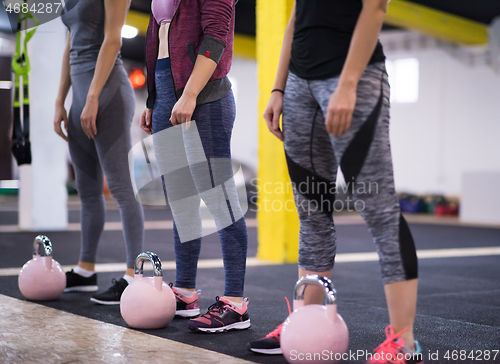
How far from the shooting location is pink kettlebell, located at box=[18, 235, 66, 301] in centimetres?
188

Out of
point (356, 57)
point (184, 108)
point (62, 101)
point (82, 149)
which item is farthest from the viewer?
point (62, 101)

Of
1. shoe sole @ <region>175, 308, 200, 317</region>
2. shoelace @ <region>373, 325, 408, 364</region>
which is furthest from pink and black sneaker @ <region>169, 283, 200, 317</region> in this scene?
shoelace @ <region>373, 325, 408, 364</region>

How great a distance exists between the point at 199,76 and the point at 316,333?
786 millimetres

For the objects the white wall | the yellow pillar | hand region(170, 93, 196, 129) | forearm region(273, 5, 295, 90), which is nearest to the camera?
forearm region(273, 5, 295, 90)

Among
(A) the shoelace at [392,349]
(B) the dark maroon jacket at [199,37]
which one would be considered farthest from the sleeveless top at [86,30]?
(A) the shoelace at [392,349]

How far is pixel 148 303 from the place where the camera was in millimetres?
1525

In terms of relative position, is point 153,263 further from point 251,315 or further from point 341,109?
point 341,109

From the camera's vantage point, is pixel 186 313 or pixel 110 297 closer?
pixel 186 313

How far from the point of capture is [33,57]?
473 centimetres

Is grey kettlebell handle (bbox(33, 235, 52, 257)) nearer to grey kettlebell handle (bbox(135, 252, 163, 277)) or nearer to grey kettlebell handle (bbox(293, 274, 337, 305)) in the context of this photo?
grey kettlebell handle (bbox(135, 252, 163, 277))

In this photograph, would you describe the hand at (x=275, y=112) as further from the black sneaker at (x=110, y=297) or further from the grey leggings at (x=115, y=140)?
the black sneaker at (x=110, y=297)

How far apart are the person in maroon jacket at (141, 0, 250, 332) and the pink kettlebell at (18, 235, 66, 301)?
0.50 meters

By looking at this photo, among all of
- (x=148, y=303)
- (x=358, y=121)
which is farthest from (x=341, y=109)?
(x=148, y=303)

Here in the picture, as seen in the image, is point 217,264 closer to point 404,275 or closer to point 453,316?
point 453,316
